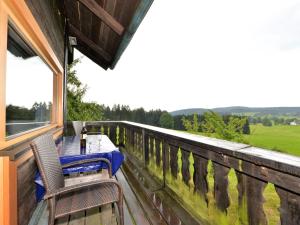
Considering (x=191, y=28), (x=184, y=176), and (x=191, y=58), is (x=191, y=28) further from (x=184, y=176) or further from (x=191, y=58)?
(x=184, y=176)

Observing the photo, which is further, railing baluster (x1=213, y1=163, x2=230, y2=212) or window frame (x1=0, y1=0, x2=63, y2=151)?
railing baluster (x1=213, y1=163, x2=230, y2=212)

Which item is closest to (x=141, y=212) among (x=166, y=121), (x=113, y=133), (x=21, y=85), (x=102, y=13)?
(x=21, y=85)

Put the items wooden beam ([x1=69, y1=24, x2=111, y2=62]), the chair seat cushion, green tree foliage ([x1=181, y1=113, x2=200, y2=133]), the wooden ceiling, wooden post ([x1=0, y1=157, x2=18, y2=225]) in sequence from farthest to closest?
green tree foliage ([x1=181, y1=113, x2=200, y2=133]), wooden beam ([x1=69, y1=24, x2=111, y2=62]), the wooden ceiling, the chair seat cushion, wooden post ([x1=0, y1=157, x2=18, y2=225])

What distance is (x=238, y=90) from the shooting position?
2189cm

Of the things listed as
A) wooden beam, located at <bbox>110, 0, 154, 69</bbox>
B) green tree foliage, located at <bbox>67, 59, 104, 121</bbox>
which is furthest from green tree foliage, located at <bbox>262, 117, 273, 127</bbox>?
wooden beam, located at <bbox>110, 0, 154, 69</bbox>

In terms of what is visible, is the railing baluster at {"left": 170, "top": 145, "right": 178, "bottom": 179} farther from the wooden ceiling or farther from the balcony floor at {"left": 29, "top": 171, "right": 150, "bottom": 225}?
the wooden ceiling

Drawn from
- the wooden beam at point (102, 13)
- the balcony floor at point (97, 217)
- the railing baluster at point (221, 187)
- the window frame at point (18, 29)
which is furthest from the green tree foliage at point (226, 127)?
the window frame at point (18, 29)

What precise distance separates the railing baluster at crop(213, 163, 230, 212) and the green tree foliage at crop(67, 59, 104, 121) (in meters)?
8.06

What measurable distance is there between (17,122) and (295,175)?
6.87 ft

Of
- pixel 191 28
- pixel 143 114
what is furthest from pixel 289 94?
pixel 143 114

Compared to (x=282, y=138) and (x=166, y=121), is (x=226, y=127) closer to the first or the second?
(x=166, y=121)

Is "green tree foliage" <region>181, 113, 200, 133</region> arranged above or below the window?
below

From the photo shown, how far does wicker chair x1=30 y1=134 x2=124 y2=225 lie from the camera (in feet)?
4.44

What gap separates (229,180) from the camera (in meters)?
1.74
